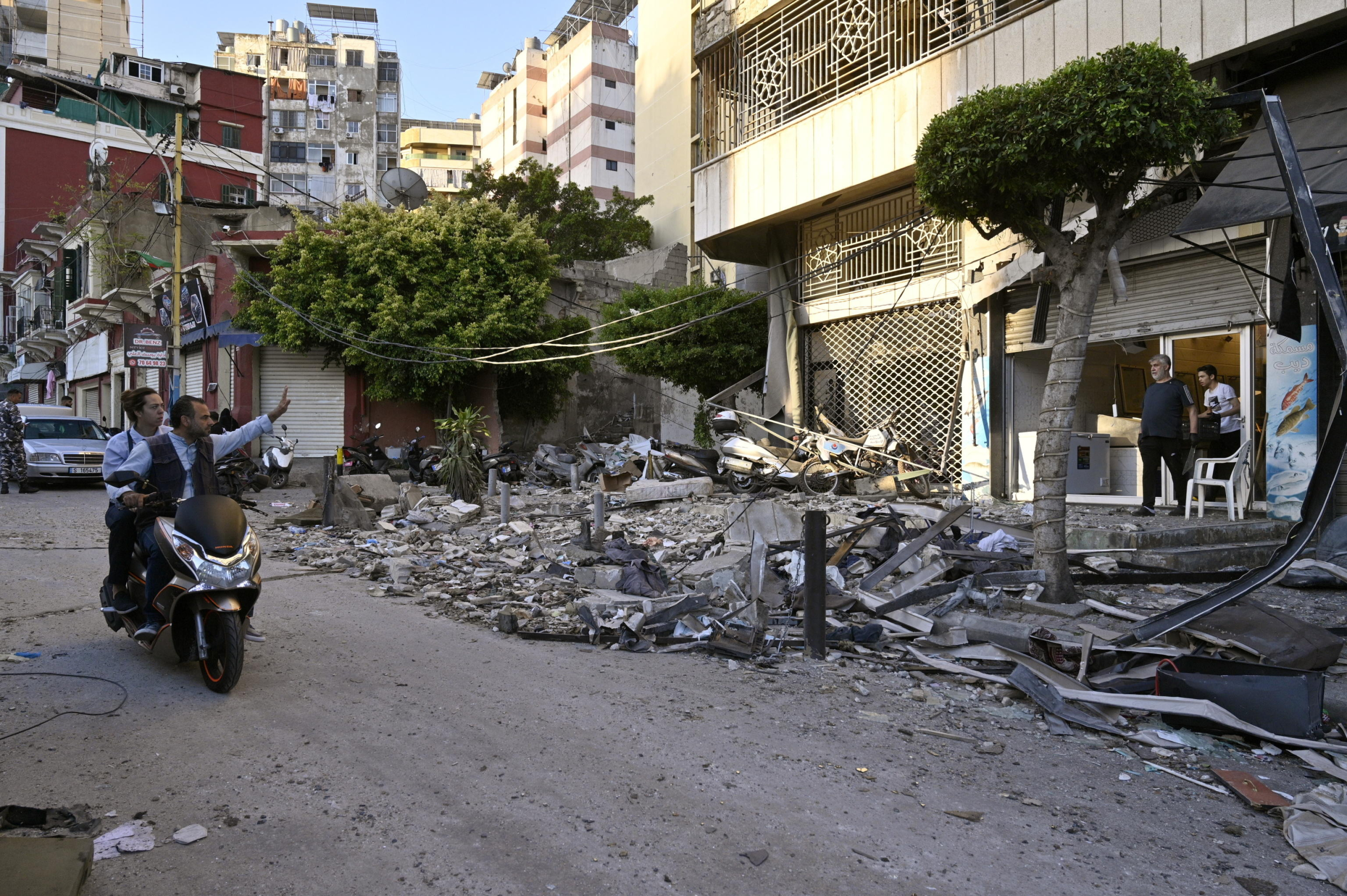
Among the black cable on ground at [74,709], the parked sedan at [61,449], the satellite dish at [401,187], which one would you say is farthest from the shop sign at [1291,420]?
the satellite dish at [401,187]

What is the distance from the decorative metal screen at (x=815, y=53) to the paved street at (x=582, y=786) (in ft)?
35.3

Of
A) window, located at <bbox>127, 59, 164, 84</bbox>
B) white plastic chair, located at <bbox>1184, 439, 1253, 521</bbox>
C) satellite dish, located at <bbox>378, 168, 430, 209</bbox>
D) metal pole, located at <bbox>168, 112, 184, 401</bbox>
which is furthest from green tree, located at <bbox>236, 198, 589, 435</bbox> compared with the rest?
window, located at <bbox>127, 59, 164, 84</bbox>

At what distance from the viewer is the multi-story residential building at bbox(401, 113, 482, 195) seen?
76688mm

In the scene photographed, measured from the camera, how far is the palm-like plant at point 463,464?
48.8ft

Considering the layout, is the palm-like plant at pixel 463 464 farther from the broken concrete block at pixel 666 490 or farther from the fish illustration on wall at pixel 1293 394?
the fish illustration on wall at pixel 1293 394

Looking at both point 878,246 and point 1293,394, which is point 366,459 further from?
point 1293,394

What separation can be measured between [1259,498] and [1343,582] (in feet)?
9.22

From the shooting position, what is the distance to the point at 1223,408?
371 inches

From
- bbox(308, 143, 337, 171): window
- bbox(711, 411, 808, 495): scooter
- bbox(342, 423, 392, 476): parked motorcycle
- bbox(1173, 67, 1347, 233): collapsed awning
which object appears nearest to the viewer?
bbox(1173, 67, 1347, 233): collapsed awning

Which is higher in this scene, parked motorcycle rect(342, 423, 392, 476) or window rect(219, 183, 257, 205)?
window rect(219, 183, 257, 205)

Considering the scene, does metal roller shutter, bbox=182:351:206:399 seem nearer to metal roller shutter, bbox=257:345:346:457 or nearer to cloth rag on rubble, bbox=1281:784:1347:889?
metal roller shutter, bbox=257:345:346:457

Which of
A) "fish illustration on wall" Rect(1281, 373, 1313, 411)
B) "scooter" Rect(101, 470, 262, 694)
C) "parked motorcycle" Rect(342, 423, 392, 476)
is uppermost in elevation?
"fish illustration on wall" Rect(1281, 373, 1313, 411)

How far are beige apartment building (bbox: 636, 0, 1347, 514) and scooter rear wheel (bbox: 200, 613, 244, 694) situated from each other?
8.16 m

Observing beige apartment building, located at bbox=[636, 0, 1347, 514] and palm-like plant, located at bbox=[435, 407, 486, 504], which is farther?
palm-like plant, located at bbox=[435, 407, 486, 504]
